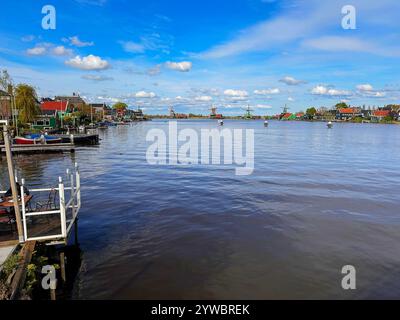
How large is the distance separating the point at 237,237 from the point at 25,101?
83545 millimetres

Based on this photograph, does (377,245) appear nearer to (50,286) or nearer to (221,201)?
(221,201)

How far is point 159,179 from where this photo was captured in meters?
28.8

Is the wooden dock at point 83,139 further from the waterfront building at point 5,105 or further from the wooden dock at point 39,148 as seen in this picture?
the waterfront building at point 5,105

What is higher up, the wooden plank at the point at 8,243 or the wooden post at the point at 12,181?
the wooden post at the point at 12,181

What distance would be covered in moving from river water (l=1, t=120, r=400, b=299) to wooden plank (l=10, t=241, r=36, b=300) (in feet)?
6.91

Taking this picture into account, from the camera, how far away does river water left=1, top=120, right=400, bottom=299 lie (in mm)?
11133

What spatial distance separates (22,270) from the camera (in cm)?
920

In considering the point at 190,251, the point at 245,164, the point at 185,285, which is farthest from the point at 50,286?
the point at 245,164

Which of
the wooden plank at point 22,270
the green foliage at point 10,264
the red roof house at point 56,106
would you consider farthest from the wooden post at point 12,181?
the red roof house at point 56,106

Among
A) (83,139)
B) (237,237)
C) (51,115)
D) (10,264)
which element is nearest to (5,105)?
(83,139)

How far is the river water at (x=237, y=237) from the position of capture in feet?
36.5

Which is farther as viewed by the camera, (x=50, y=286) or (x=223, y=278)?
(x=223, y=278)

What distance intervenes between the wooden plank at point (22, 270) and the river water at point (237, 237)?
2106mm

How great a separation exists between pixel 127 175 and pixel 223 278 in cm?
2120
